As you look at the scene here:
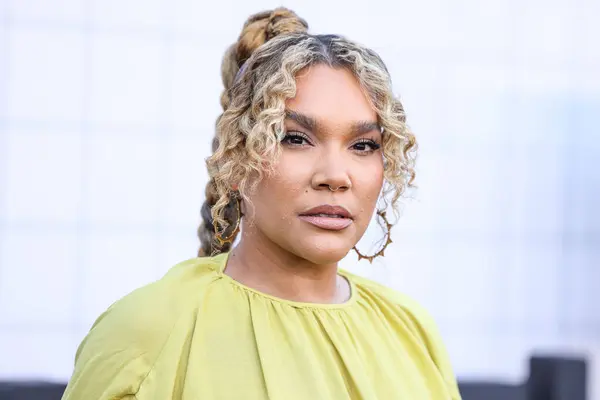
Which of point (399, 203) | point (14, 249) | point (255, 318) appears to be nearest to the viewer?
point (255, 318)

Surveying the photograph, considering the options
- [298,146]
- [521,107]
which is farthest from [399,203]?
[521,107]

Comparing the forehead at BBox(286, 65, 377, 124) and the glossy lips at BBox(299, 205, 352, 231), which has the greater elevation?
the forehead at BBox(286, 65, 377, 124)

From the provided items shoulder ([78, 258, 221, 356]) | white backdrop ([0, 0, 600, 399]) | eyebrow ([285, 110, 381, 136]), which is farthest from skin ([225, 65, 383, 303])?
white backdrop ([0, 0, 600, 399])

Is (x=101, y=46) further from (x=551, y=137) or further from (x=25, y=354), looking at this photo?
(x=551, y=137)

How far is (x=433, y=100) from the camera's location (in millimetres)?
5633

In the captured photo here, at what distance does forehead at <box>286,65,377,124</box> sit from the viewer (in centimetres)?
184

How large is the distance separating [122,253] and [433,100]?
6.21 feet

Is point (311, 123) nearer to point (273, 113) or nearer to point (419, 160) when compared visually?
point (273, 113)

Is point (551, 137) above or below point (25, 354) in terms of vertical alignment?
above

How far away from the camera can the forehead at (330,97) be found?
184cm

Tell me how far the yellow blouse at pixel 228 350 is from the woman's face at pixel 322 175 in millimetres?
134

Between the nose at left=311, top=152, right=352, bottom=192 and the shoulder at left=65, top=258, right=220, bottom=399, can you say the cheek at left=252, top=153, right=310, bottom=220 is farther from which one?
the shoulder at left=65, top=258, right=220, bottom=399

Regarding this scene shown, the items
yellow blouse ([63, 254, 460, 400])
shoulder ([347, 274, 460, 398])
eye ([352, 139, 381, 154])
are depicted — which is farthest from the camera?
shoulder ([347, 274, 460, 398])

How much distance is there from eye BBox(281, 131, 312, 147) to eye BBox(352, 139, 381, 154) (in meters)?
0.09
